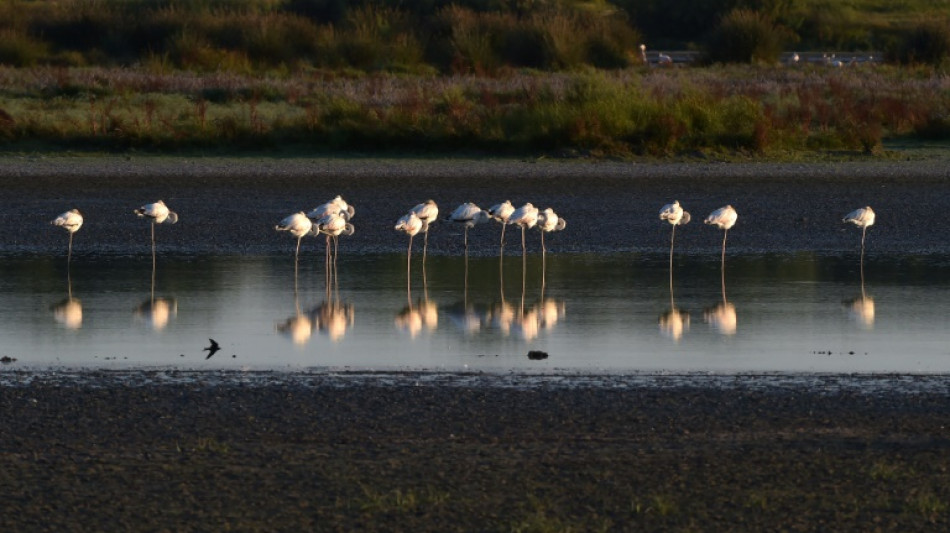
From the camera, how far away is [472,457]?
29.8 feet

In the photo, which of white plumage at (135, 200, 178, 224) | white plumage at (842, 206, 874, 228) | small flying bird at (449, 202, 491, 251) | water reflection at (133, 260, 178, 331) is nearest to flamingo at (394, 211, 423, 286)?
small flying bird at (449, 202, 491, 251)

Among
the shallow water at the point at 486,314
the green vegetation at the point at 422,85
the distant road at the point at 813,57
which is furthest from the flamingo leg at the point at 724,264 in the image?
the distant road at the point at 813,57

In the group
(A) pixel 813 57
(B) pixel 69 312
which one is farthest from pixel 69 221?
(A) pixel 813 57

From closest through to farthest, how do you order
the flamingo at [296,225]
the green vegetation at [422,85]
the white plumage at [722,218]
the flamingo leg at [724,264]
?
the flamingo leg at [724,264] → the flamingo at [296,225] → the white plumage at [722,218] → the green vegetation at [422,85]

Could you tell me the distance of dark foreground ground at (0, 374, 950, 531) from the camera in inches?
315

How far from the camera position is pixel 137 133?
30844mm

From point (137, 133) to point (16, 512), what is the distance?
2342 centimetres

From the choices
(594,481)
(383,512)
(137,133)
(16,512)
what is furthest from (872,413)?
(137,133)

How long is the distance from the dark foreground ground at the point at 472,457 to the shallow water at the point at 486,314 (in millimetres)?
1092

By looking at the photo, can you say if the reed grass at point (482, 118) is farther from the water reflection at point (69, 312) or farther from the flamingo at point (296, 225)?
the water reflection at point (69, 312)

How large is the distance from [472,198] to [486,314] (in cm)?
991

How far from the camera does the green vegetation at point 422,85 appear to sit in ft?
100

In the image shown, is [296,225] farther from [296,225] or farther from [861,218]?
[861,218]

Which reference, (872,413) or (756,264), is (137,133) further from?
(872,413)
